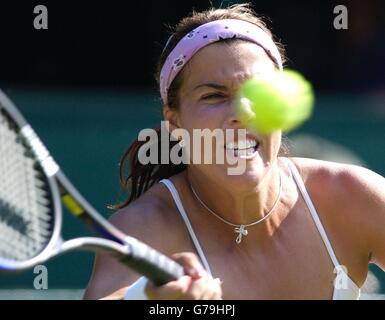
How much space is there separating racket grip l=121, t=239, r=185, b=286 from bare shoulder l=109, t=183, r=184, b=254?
0.50m

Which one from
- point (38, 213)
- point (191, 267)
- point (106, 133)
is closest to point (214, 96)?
point (191, 267)

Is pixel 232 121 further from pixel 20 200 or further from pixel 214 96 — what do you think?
pixel 20 200

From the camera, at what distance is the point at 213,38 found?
3.22m

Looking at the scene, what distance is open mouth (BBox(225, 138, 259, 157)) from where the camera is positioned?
3078mm

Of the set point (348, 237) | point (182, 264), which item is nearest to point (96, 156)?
point (348, 237)

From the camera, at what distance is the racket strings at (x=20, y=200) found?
2.41m

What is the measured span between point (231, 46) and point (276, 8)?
11.8 ft

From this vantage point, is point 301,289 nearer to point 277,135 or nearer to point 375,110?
point 277,135

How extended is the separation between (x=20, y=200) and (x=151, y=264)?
332 millimetres

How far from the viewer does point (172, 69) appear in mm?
3312

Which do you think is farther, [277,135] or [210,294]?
[277,135]

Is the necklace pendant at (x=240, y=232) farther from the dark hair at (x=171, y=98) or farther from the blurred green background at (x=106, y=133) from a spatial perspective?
the blurred green background at (x=106, y=133)

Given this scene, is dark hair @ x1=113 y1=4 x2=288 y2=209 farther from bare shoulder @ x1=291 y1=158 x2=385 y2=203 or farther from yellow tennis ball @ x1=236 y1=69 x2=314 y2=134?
bare shoulder @ x1=291 y1=158 x2=385 y2=203

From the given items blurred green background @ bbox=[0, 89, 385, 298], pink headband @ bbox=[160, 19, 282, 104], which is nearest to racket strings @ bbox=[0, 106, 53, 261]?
pink headband @ bbox=[160, 19, 282, 104]
